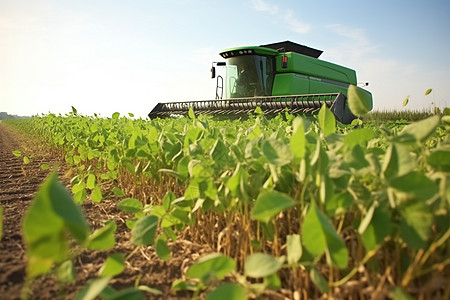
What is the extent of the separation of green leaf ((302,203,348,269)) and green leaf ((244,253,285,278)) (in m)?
0.08

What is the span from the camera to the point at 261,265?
2.27 feet

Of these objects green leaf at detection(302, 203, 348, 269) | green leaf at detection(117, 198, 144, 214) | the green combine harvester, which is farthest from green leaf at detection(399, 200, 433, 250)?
the green combine harvester

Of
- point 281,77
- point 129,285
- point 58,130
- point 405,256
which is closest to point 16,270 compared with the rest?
point 129,285

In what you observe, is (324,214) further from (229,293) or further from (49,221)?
(49,221)

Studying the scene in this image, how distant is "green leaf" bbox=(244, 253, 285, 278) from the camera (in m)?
0.68

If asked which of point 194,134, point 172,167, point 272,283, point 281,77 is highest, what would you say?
point 281,77

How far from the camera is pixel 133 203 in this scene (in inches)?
46.4

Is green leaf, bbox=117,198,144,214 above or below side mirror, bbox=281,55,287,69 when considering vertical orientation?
below

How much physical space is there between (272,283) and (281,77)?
331 inches

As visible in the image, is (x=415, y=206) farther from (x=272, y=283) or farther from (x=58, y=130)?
(x=58, y=130)

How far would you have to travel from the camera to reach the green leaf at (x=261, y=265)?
0.68m

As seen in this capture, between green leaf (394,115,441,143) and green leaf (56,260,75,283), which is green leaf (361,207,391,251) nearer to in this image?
green leaf (394,115,441,143)

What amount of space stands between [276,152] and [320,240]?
262 millimetres

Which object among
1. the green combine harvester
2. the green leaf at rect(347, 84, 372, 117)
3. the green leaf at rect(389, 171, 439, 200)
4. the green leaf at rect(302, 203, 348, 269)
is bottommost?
the green leaf at rect(302, 203, 348, 269)
